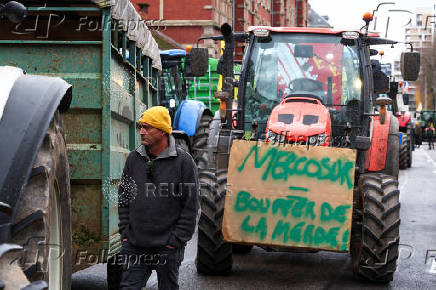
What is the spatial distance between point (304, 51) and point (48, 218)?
20.0 ft

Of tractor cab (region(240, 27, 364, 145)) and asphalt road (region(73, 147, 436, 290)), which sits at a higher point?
tractor cab (region(240, 27, 364, 145))

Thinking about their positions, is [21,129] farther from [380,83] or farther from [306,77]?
[380,83]

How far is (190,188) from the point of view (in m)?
5.54

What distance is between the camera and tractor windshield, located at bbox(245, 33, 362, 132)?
9.48m

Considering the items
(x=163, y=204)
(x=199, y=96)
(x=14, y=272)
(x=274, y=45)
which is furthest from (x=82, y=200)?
(x=199, y=96)

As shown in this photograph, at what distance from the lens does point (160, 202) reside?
18.2ft

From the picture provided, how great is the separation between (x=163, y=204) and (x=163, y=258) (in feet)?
1.14

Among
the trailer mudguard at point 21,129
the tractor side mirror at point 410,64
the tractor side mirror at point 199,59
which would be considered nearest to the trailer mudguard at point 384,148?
the tractor side mirror at point 410,64

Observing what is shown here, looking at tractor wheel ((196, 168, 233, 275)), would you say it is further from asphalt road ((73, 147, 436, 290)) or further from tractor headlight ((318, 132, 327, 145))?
tractor headlight ((318, 132, 327, 145))

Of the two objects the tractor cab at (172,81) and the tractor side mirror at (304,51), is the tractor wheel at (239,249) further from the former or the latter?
the tractor cab at (172,81)

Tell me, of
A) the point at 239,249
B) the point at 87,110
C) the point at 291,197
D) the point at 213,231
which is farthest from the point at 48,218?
the point at 239,249

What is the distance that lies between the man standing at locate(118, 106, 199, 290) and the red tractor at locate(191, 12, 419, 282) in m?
2.72

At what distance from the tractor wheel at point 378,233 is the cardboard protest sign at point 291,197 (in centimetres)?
24

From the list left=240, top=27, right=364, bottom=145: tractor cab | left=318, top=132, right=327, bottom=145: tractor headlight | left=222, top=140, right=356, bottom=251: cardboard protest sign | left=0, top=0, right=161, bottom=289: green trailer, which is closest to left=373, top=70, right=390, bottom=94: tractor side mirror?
left=240, top=27, right=364, bottom=145: tractor cab
